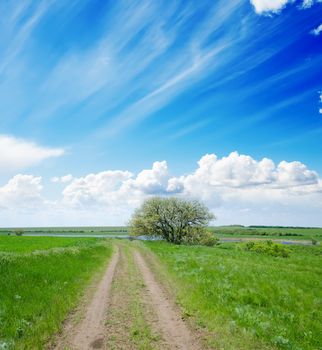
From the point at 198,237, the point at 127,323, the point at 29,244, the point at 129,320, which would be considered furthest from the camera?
the point at 198,237

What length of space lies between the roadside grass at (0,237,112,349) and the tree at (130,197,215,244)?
42.2 meters

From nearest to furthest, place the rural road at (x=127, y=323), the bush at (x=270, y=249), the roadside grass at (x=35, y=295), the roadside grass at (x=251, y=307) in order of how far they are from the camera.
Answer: the rural road at (x=127, y=323) < the roadside grass at (x=35, y=295) < the roadside grass at (x=251, y=307) < the bush at (x=270, y=249)

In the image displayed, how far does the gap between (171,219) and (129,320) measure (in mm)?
54354

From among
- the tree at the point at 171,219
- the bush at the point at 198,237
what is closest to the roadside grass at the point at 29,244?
the tree at the point at 171,219

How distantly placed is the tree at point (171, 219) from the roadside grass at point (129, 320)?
47.0m

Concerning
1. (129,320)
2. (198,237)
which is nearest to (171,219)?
(198,237)

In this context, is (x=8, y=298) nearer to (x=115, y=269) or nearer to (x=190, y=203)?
(x=115, y=269)

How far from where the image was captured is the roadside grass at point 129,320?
900 cm

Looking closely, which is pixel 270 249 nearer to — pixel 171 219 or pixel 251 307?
pixel 171 219

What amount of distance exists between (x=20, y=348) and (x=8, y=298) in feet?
15.0

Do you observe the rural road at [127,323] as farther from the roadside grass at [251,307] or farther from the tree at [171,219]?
the tree at [171,219]

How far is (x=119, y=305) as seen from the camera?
12.9m

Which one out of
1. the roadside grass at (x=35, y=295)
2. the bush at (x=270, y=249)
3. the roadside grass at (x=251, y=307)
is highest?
the roadside grass at (x=35, y=295)

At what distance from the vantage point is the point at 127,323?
10.7 m
